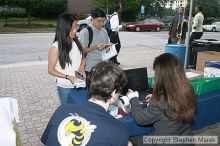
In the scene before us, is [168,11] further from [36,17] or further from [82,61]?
[82,61]

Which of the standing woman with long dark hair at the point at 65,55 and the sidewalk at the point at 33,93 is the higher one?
the standing woman with long dark hair at the point at 65,55

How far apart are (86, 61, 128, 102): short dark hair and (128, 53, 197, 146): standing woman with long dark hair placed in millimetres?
617

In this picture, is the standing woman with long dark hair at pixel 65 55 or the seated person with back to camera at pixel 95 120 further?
the standing woman with long dark hair at pixel 65 55

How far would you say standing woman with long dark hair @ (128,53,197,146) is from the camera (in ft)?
8.19

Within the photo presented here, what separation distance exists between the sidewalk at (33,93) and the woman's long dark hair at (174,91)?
2.03 metres

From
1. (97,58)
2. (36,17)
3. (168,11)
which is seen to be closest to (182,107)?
(97,58)

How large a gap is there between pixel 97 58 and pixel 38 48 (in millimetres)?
9141

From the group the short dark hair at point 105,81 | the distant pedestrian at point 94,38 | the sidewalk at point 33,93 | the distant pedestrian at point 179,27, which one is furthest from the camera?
the distant pedestrian at point 179,27

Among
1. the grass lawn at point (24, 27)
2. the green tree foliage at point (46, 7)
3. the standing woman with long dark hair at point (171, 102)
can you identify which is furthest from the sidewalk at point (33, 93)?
the green tree foliage at point (46, 7)

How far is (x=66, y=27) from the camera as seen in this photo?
11.0 ft

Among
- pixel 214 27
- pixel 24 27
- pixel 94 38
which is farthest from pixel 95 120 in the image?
pixel 214 27

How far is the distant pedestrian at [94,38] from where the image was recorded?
420 cm

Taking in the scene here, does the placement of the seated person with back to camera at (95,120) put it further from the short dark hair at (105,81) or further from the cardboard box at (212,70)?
the cardboard box at (212,70)

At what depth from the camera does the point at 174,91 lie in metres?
2.50
